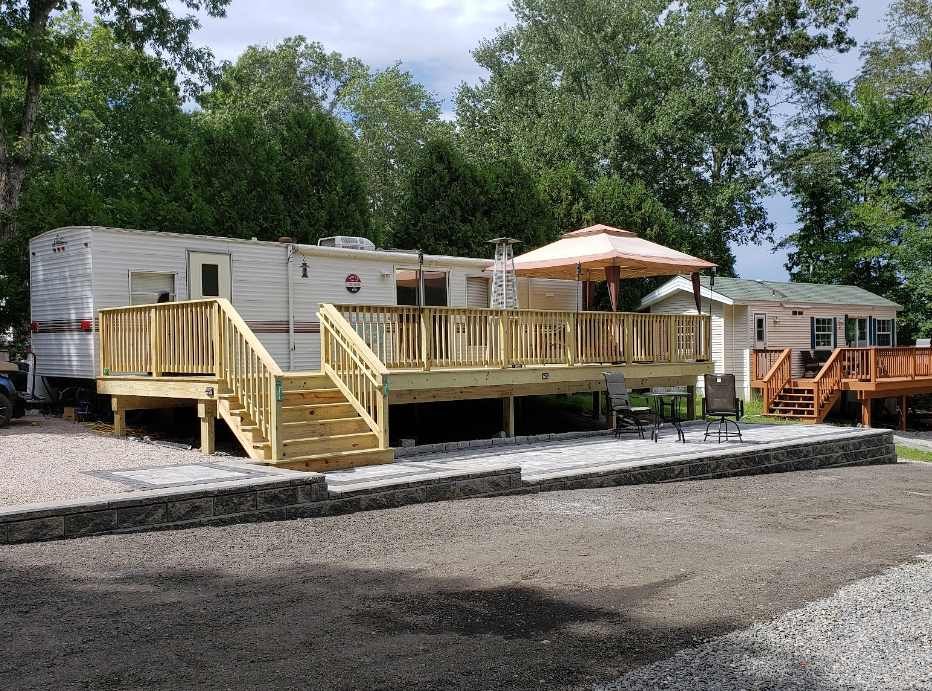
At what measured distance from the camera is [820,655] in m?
4.00

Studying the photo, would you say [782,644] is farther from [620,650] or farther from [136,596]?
[136,596]

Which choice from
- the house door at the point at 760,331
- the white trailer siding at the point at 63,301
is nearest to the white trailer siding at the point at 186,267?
the white trailer siding at the point at 63,301

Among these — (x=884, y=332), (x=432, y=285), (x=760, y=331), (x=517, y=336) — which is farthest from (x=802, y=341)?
(x=517, y=336)

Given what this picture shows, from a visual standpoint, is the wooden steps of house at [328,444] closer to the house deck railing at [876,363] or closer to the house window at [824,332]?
the house deck railing at [876,363]

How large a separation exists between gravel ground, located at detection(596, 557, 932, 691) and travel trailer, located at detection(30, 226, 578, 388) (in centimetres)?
756

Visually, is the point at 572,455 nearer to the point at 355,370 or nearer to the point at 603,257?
the point at 355,370

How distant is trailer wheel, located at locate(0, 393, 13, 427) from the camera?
38.7ft

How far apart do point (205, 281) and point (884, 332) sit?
79.9ft

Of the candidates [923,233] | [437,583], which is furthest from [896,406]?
[437,583]

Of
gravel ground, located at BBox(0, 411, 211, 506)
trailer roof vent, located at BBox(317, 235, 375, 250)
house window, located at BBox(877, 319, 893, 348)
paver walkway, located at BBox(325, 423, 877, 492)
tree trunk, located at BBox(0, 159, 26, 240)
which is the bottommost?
paver walkway, located at BBox(325, 423, 877, 492)

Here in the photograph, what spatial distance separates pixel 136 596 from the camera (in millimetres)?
4883

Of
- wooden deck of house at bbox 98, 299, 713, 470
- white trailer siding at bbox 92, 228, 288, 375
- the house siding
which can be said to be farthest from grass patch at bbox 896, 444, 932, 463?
white trailer siding at bbox 92, 228, 288, 375

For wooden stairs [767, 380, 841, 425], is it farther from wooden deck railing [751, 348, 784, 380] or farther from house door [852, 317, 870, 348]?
house door [852, 317, 870, 348]

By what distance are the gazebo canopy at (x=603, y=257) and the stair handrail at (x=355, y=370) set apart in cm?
449
